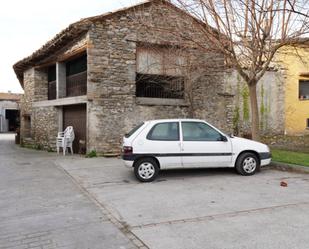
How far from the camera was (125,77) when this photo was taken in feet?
39.7

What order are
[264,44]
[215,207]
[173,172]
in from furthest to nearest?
[264,44] → [173,172] → [215,207]

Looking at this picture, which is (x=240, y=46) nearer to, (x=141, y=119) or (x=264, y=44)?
(x=264, y=44)

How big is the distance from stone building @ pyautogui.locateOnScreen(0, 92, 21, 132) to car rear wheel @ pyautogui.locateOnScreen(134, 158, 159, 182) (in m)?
34.9

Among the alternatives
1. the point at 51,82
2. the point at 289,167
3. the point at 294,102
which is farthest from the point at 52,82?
the point at 294,102

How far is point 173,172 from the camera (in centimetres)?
868

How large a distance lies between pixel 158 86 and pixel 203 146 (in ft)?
19.7

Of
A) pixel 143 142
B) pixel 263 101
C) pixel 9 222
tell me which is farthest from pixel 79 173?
pixel 263 101

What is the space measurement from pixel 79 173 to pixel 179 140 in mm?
3208

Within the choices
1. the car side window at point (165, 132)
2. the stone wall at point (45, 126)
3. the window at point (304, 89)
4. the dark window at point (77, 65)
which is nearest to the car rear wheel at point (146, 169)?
the car side window at point (165, 132)

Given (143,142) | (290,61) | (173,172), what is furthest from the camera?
(290,61)

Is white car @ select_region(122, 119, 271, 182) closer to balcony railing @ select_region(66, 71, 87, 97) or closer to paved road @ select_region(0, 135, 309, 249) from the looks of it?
paved road @ select_region(0, 135, 309, 249)

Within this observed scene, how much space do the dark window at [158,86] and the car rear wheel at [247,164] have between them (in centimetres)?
577

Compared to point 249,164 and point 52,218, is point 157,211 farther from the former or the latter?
point 249,164

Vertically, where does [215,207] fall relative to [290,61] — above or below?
below
